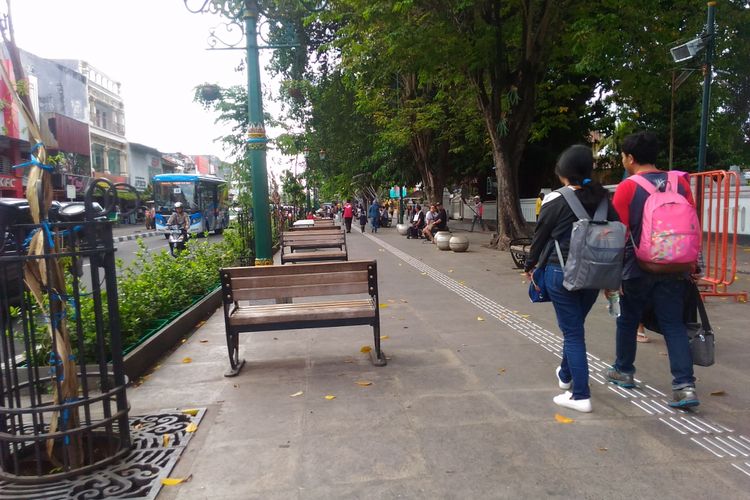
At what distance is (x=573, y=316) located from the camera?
140 inches

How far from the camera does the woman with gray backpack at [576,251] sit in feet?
11.0

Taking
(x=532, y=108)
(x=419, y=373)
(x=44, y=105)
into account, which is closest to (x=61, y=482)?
(x=419, y=373)

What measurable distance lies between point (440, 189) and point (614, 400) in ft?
71.3

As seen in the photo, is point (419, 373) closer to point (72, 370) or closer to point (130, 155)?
point (72, 370)

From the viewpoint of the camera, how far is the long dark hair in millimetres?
3508

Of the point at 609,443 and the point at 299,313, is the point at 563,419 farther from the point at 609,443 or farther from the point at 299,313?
the point at 299,313

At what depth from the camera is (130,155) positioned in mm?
50656

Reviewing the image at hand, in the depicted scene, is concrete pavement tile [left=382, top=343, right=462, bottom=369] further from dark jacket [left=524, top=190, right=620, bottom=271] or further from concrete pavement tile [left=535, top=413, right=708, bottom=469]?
dark jacket [left=524, top=190, right=620, bottom=271]

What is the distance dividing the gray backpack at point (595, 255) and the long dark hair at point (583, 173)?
161 millimetres

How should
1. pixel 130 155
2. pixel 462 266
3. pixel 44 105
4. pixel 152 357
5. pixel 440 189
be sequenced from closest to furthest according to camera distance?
pixel 152 357 < pixel 462 266 < pixel 440 189 < pixel 44 105 < pixel 130 155

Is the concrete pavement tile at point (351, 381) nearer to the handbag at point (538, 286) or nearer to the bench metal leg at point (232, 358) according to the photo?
the bench metal leg at point (232, 358)

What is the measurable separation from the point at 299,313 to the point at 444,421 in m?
1.61

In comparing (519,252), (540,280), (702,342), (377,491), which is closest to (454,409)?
(540,280)

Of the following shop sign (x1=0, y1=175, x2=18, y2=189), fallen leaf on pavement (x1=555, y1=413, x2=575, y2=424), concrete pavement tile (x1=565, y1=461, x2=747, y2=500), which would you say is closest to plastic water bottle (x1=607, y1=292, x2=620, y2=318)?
fallen leaf on pavement (x1=555, y1=413, x2=575, y2=424)
